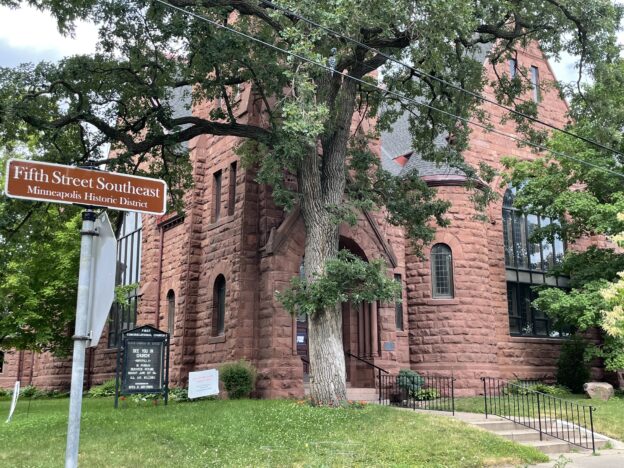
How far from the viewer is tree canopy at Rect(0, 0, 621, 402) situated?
12.6 metres

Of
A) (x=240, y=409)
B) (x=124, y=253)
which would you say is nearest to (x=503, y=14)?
(x=240, y=409)

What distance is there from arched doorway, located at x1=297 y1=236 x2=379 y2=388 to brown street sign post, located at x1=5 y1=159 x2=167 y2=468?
1401 centimetres

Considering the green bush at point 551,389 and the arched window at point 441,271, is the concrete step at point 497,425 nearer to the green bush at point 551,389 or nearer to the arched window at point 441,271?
the green bush at point 551,389

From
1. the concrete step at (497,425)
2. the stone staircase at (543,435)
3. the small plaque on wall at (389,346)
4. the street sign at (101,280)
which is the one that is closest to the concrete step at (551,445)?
the stone staircase at (543,435)

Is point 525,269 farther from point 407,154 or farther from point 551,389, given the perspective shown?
point 407,154

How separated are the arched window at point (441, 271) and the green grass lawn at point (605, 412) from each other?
4193mm

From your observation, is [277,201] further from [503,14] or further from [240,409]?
[503,14]

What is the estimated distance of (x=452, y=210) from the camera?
847 inches

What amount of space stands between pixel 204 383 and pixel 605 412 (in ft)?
33.5

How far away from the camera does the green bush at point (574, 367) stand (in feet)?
72.3

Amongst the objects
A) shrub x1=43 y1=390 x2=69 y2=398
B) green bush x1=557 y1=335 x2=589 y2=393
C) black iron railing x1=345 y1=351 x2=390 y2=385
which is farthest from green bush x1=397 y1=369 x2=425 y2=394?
shrub x1=43 y1=390 x2=69 y2=398

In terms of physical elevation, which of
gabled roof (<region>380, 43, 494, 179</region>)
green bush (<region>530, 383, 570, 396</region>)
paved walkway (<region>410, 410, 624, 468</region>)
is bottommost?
paved walkway (<region>410, 410, 624, 468</region>)

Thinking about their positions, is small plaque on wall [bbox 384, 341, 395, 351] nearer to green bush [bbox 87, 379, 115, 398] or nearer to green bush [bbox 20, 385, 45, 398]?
green bush [bbox 87, 379, 115, 398]

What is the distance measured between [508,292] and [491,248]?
72.0 inches
